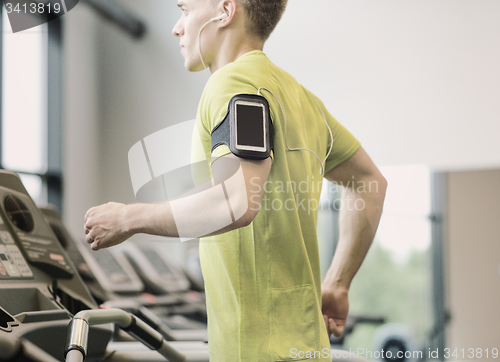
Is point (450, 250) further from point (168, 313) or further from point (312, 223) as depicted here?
point (312, 223)

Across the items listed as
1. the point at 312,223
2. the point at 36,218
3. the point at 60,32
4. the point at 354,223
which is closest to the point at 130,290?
the point at 36,218

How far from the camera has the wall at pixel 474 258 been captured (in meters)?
3.68

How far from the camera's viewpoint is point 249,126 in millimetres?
745

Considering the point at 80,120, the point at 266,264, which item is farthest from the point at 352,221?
the point at 80,120

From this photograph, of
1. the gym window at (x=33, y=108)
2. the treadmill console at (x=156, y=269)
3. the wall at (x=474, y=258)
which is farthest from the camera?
the gym window at (x=33, y=108)

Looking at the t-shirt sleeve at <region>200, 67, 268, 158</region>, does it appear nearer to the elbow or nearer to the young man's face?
the elbow

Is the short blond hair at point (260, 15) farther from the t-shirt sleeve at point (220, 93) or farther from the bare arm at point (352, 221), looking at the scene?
the bare arm at point (352, 221)

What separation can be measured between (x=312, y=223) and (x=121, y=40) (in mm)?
5046

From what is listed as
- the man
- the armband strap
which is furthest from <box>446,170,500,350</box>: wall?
the armband strap

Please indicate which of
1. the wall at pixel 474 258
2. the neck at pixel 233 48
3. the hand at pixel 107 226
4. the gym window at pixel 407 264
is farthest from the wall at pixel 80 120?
the hand at pixel 107 226

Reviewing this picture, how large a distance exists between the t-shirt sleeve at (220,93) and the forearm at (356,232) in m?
0.51

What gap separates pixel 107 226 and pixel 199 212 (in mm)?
153

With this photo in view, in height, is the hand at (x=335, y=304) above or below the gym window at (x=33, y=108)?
below

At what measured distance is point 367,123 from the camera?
361 centimetres
